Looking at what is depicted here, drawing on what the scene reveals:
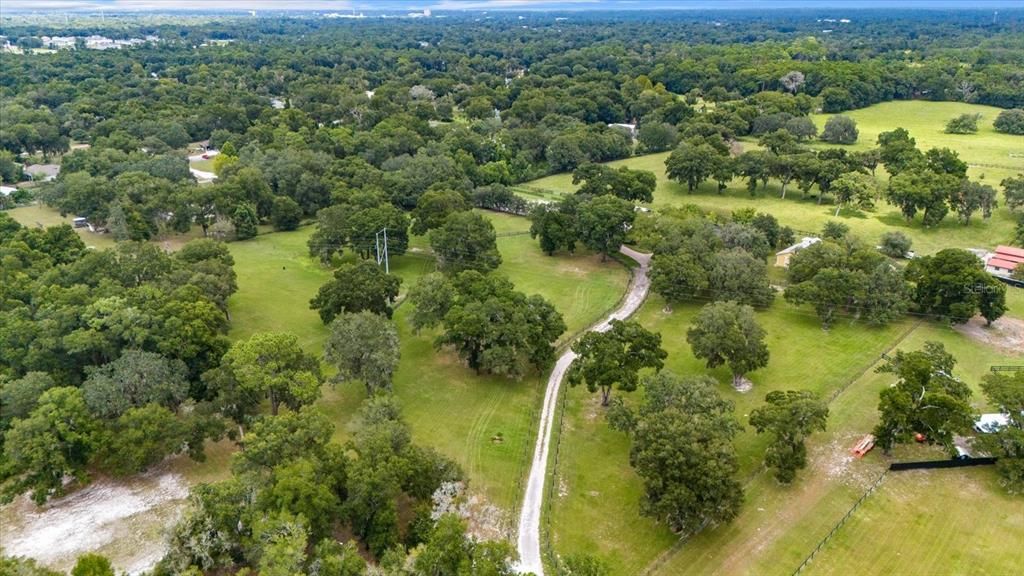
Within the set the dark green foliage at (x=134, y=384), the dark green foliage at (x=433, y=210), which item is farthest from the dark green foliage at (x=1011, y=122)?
the dark green foliage at (x=134, y=384)

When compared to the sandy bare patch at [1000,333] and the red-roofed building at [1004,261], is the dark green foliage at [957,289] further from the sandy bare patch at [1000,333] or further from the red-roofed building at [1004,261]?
the red-roofed building at [1004,261]

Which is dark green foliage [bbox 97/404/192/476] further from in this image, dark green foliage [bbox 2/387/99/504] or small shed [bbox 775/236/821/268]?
small shed [bbox 775/236/821/268]

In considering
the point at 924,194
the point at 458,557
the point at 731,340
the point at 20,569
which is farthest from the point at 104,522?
the point at 924,194

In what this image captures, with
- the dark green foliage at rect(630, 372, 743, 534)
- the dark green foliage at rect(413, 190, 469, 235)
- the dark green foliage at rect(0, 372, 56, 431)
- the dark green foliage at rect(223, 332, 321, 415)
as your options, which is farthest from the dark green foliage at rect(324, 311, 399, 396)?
the dark green foliage at rect(413, 190, 469, 235)

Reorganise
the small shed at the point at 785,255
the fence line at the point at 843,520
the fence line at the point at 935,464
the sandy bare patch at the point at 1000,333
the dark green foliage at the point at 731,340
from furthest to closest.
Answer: the small shed at the point at 785,255
the sandy bare patch at the point at 1000,333
the dark green foliage at the point at 731,340
the fence line at the point at 935,464
the fence line at the point at 843,520

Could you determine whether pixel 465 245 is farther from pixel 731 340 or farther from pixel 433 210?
pixel 731 340

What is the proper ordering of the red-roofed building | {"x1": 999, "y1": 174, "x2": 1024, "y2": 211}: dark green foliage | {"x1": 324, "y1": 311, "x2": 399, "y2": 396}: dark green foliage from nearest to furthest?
{"x1": 324, "y1": 311, "x2": 399, "y2": 396}: dark green foliage, the red-roofed building, {"x1": 999, "y1": 174, "x2": 1024, "y2": 211}: dark green foliage

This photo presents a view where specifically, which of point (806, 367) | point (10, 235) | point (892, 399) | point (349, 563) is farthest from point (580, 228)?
point (10, 235)
